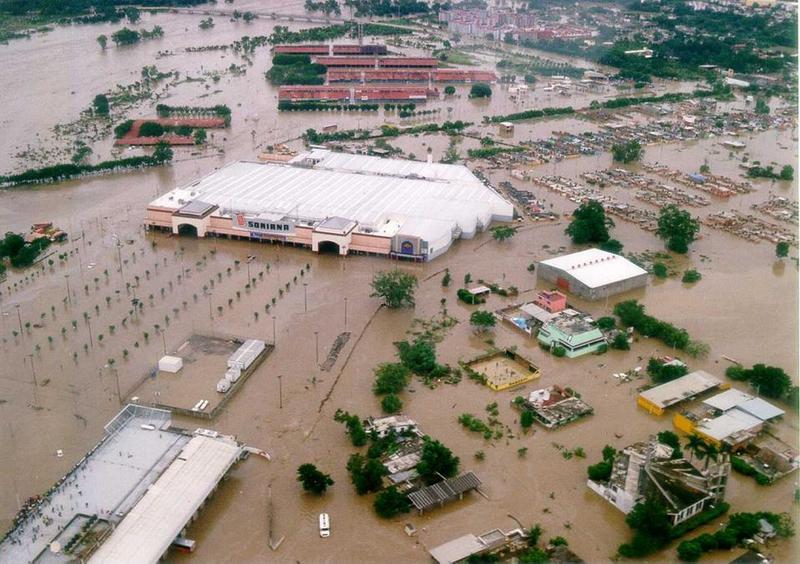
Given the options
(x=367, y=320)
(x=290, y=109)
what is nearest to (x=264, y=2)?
(x=290, y=109)

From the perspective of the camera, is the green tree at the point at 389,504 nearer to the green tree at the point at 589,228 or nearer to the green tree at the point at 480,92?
the green tree at the point at 589,228

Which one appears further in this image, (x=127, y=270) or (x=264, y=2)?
(x=264, y=2)

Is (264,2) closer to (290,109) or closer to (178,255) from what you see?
(290,109)

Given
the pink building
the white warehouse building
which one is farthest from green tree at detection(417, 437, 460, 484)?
the white warehouse building

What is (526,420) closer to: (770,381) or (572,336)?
(572,336)

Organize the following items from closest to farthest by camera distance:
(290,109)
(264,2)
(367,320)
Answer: (367,320) → (290,109) → (264,2)

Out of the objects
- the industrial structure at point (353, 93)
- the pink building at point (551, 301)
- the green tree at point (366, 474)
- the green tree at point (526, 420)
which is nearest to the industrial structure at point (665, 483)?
the green tree at point (526, 420)

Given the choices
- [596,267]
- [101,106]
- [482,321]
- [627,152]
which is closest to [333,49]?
[101,106]
